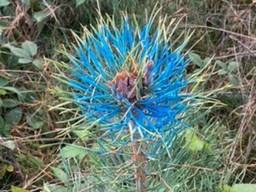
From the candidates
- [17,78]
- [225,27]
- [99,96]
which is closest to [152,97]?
[99,96]

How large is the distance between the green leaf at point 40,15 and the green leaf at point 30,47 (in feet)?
0.33

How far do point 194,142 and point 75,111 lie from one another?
0.27 meters

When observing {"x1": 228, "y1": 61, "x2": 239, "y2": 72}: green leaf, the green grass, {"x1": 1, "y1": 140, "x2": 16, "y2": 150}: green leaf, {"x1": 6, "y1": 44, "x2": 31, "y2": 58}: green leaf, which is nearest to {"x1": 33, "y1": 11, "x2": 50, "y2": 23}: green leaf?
the green grass

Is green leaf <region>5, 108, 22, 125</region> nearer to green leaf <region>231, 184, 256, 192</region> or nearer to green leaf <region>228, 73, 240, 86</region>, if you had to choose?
green leaf <region>228, 73, 240, 86</region>

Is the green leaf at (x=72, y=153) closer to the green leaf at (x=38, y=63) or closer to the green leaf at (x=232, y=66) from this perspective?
the green leaf at (x=38, y=63)

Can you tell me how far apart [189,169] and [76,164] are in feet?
0.97

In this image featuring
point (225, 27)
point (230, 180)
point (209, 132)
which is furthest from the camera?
point (225, 27)

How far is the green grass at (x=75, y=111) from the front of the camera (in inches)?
53.6

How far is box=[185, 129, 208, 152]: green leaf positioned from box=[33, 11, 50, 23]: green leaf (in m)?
0.67

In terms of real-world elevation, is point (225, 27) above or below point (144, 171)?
below

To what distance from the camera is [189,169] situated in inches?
48.6

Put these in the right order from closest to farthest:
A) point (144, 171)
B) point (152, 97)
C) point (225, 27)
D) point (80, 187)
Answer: point (152, 97), point (144, 171), point (80, 187), point (225, 27)

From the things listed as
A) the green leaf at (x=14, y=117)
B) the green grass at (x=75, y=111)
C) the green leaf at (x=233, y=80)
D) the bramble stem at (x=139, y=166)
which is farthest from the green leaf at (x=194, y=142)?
the green leaf at (x=14, y=117)

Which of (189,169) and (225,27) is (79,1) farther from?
(189,169)
